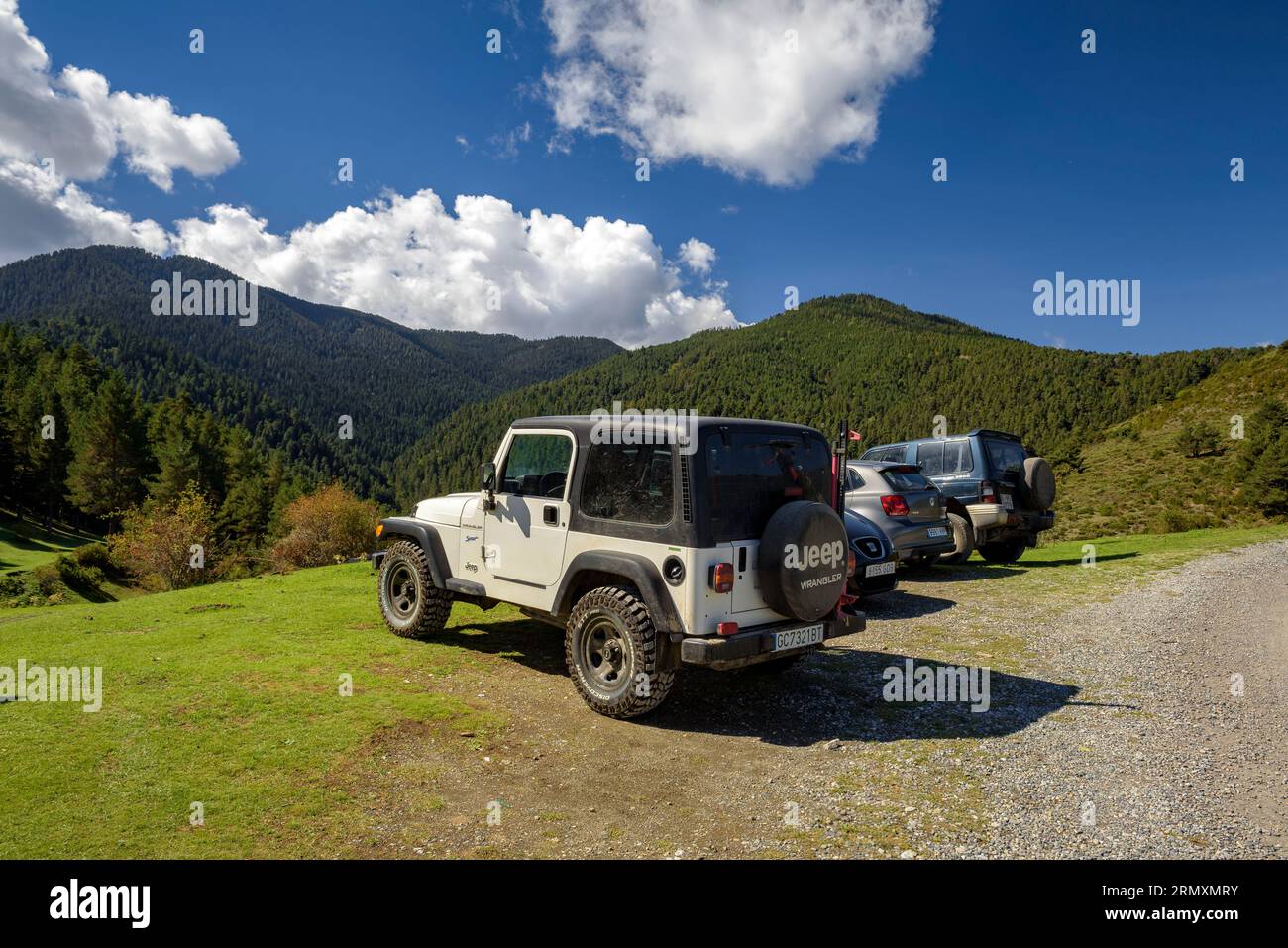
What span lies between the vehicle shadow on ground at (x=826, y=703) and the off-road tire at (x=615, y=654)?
38 cm

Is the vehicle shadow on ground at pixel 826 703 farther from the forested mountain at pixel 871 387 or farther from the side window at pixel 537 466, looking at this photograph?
the forested mountain at pixel 871 387

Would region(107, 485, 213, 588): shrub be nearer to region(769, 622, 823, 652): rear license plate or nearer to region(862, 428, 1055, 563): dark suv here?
region(862, 428, 1055, 563): dark suv

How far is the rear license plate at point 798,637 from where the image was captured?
5.30 m

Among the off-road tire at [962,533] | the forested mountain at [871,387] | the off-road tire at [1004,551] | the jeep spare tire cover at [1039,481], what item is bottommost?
the off-road tire at [1004,551]

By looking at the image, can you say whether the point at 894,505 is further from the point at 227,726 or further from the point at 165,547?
the point at 165,547

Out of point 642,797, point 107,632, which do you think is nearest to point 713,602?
point 642,797

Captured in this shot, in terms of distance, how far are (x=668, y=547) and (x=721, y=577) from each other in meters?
0.48

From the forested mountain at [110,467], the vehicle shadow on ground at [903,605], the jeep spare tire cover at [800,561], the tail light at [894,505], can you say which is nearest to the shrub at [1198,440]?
the vehicle shadow on ground at [903,605]

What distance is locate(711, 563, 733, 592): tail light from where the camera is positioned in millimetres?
5129

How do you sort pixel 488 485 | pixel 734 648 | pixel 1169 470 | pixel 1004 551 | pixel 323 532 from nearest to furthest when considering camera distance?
pixel 734 648
pixel 488 485
pixel 1004 551
pixel 1169 470
pixel 323 532

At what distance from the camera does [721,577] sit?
5.14 m

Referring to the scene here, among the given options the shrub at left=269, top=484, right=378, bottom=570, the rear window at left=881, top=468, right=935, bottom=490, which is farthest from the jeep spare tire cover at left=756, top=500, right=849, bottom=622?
the shrub at left=269, top=484, right=378, bottom=570

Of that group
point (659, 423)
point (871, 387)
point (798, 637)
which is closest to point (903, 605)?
point (798, 637)
